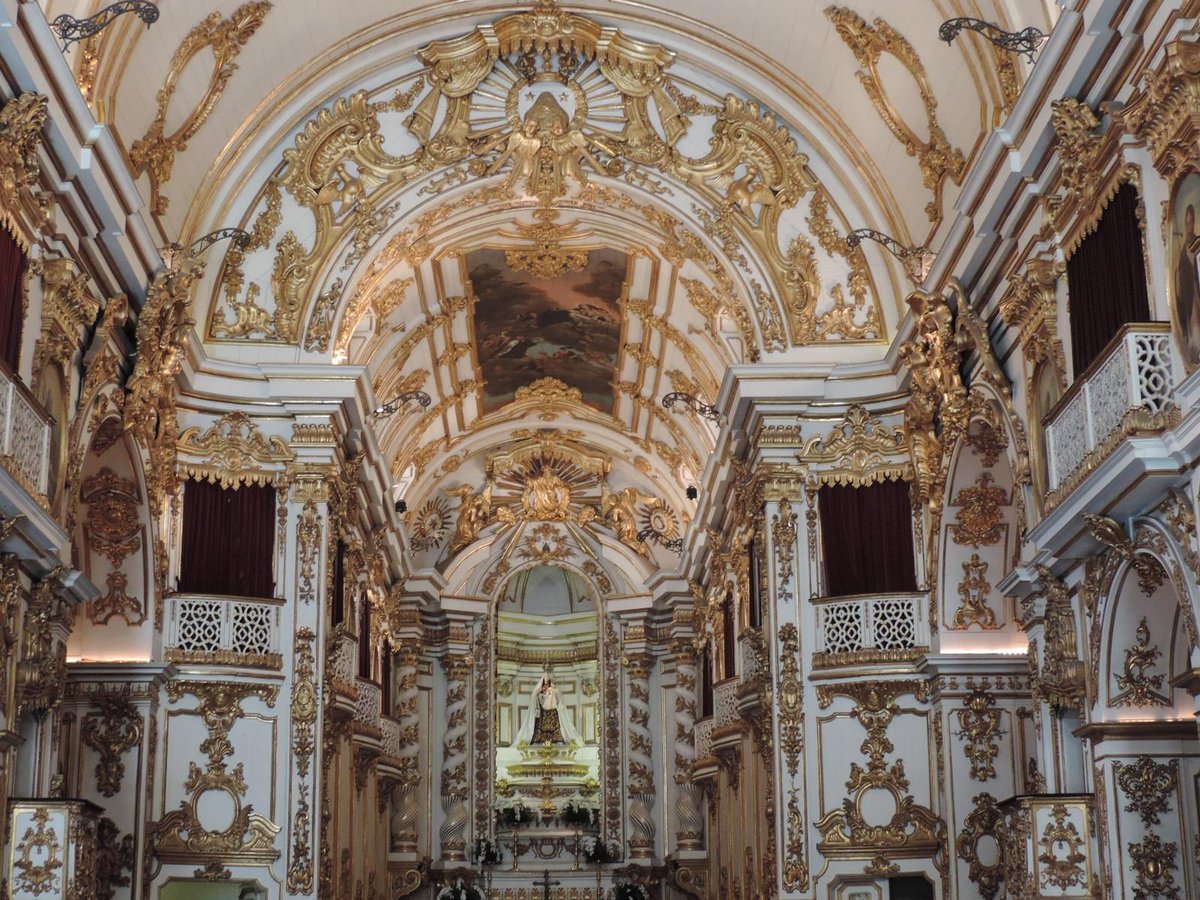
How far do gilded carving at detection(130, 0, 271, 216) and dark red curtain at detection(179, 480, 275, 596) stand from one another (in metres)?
3.69

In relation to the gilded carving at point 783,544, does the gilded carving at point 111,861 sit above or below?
below

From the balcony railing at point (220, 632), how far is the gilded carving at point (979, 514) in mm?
8453

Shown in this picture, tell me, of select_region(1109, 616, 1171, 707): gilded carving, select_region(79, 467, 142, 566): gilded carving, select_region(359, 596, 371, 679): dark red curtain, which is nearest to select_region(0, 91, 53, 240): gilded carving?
select_region(79, 467, 142, 566): gilded carving

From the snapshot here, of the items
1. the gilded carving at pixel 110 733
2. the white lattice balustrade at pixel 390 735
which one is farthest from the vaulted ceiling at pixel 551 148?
the white lattice balustrade at pixel 390 735

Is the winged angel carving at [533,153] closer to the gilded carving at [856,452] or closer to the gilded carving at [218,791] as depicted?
the gilded carving at [856,452]

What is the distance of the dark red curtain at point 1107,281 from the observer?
13.7 m

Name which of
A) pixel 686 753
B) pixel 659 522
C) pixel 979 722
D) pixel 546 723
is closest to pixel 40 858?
pixel 979 722

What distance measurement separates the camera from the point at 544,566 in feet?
117

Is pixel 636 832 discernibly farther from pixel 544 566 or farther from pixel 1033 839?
pixel 1033 839

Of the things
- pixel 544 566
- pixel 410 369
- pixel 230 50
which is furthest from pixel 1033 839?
pixel 544 566

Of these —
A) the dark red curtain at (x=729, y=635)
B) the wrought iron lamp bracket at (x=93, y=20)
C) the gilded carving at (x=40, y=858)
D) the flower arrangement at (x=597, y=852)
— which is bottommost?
A: the flower arrangement at (x=597, y=852)

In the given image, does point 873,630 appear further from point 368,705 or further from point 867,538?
point 368,705

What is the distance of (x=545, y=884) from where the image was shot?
32.6 metres

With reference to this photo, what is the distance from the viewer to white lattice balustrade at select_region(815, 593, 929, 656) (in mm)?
20547
